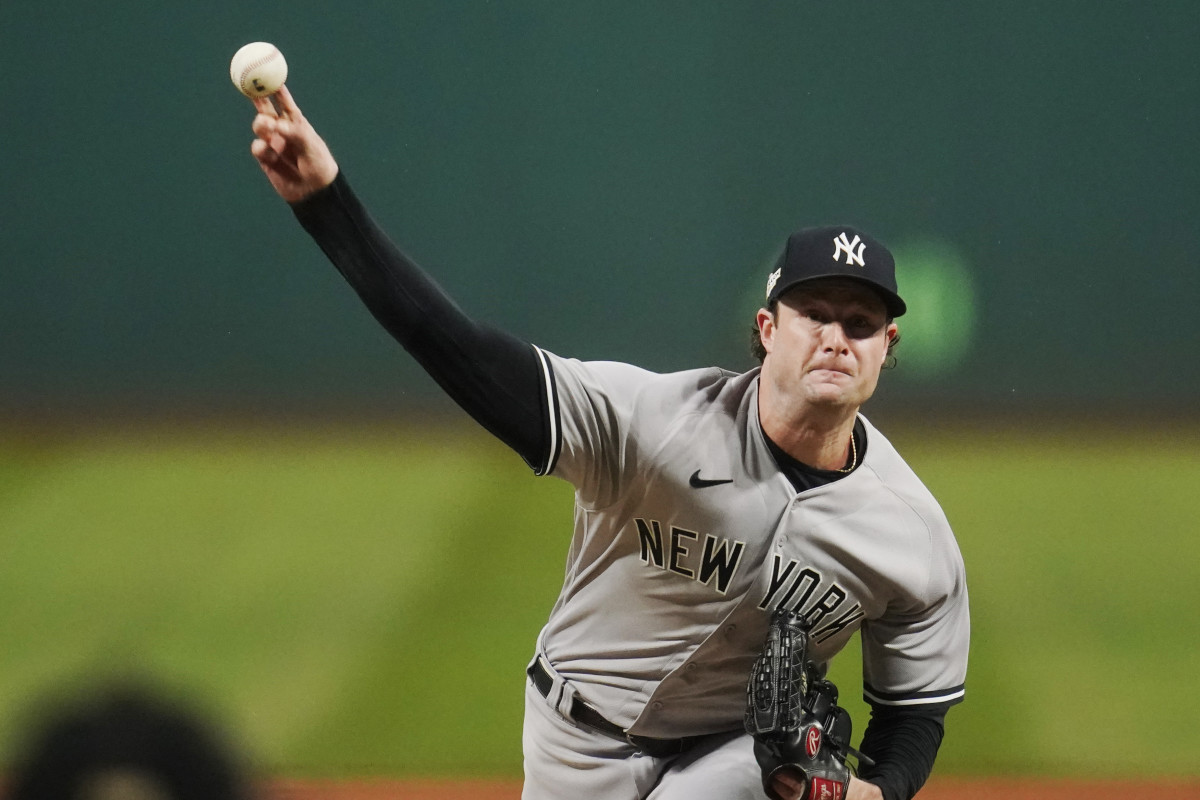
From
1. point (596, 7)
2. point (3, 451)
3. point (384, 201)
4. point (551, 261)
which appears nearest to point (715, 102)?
point (596, 7)

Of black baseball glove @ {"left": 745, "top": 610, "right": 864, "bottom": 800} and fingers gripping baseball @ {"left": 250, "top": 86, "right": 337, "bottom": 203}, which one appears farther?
black baseball glove @ {"left": 745, "top": 610, "right": 864, "bottom": 800}

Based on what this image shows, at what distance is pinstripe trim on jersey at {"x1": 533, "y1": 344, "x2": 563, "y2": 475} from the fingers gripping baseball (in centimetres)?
41

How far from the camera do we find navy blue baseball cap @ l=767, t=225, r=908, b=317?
1.86 meters

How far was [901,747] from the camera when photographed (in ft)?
6.82

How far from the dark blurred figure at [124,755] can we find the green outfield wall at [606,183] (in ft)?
2.98

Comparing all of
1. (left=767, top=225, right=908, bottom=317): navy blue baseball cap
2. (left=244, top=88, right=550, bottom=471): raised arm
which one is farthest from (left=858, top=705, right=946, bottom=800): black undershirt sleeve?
(left=244, top=88, right=550, bottom=471): raised arm

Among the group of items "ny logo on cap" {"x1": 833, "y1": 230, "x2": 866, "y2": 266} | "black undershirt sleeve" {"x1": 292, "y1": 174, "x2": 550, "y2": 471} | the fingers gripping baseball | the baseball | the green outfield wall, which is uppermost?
the green outfield wall

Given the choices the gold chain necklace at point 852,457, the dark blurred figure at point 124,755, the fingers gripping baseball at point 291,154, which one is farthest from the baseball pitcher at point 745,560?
the dark blurred figure at point 124,755

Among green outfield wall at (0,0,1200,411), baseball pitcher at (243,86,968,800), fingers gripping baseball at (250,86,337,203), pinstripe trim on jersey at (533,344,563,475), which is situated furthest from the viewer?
green outfield wall at (0,0,1200,411)

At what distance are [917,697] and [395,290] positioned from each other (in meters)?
1.24

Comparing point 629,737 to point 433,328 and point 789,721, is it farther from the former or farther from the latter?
point 433,328

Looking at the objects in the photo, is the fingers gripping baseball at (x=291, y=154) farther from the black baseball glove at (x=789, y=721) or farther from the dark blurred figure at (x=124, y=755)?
the dark blurred figure at (x=124, y=755)

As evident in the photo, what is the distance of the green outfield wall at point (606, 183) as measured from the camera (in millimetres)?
3457

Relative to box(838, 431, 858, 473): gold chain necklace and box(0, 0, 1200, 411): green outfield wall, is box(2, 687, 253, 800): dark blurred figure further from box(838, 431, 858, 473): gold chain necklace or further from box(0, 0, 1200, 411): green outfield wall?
box(838, 431, 858, 473): gold chain necklace
